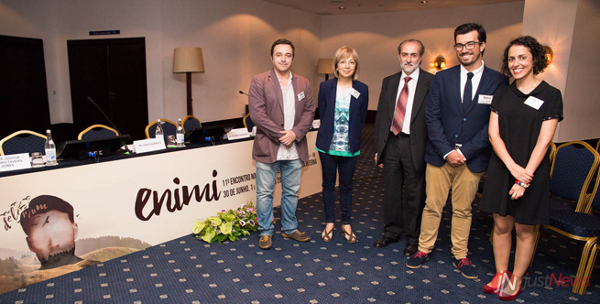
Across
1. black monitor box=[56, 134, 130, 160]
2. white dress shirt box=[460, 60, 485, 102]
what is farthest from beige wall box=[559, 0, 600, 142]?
black monitor box=[56, 134, 130, 160]

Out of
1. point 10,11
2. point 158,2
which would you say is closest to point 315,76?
point 158,2

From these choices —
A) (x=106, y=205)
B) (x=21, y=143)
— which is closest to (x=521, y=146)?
(x=106, y=205)

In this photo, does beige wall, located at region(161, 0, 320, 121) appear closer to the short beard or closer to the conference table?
the conference table

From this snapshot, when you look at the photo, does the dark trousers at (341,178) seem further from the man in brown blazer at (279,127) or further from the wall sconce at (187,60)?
the wall sconce at (187,60)

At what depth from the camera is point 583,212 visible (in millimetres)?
2973

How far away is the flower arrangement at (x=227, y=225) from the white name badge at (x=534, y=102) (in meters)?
2.31

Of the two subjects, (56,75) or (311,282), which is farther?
(56,75)

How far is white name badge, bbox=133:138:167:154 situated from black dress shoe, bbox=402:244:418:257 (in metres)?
2.08

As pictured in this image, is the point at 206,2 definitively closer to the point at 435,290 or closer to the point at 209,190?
the point at 209,190

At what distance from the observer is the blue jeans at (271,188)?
327cm

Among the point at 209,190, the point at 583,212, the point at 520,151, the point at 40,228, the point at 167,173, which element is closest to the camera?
the point at 520,151

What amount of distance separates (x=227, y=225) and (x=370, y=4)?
8463 mm

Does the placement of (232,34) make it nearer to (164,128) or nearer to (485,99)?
(164,128)

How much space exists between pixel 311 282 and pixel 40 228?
5.84 ft
